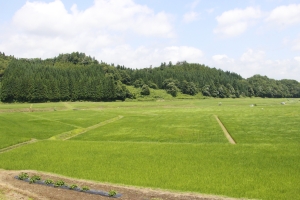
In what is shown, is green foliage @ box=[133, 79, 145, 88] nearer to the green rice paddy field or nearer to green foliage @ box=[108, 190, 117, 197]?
the green rice paddy field

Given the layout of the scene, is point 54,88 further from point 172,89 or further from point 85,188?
point 85,188

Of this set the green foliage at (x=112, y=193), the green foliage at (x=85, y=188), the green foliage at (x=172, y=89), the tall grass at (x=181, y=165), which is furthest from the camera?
the green foliage at (x=172, y=89)

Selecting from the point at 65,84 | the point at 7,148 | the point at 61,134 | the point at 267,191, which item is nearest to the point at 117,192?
the point at 267,191

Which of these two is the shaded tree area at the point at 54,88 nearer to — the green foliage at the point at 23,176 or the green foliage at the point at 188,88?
the green foliage at the point at 188,88

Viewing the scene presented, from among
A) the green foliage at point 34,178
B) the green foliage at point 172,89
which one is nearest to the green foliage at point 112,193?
the green foliage at point 34,178

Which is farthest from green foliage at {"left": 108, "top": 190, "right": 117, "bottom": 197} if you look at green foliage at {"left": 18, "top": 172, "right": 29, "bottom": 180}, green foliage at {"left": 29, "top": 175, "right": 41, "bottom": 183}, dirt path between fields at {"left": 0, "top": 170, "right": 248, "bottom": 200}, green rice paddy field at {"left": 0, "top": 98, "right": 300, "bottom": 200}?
green foliage at {"left": 18, "top": 172, "right": 29, "bottom": 180}

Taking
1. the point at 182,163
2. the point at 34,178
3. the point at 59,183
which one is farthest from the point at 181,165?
the point at 34,178

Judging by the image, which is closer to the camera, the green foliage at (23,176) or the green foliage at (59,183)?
the green foliage at (59,183)

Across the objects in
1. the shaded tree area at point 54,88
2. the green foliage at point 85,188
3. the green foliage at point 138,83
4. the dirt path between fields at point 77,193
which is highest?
the green foliage at point 138,83

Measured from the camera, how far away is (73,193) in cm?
1684

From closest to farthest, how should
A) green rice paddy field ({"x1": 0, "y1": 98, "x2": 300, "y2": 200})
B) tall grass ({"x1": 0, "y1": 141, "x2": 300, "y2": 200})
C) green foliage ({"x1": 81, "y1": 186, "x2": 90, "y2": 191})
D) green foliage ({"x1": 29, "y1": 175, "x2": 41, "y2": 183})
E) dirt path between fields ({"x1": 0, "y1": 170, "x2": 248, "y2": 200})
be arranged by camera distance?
1. dirt path between fields ({"x1": 0, "y1": 170, "x2": 248, "y2": 200})
2. green foliage ({"x1": 81, "y1": 186, "x2": 90, "y2": 191})
3. tall grass ({"x1": 0, "y1": 141, "x2": 300, "y2": 200})
4. green rice paddy field ({"x1": 0, "y1": 98, "x2": 300, "y2": 200})
5. green foliage ({"x1": 29, "y1": 175, "x2": 41, "y2": 183})

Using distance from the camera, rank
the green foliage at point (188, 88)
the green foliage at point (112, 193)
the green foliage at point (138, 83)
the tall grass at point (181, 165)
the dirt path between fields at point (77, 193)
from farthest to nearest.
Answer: the green foliage at point (138, 83) < the green foliage at point (188, 88) < the tall grass at point (181, 165) < the green foliage at point (112, 193) < the dirt path between fields at point (77, 193)

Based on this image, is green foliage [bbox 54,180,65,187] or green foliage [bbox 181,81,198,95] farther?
green foliage [bbox 181,81,198,95]

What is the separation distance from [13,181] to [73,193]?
5797 mm
